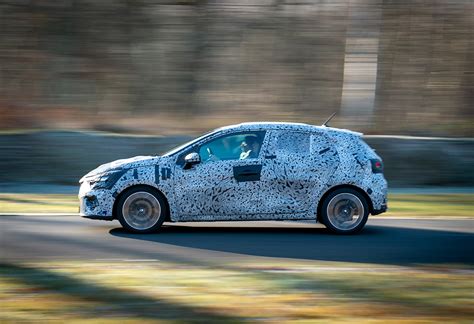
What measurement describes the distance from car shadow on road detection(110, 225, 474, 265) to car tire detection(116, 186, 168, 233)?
17 cm

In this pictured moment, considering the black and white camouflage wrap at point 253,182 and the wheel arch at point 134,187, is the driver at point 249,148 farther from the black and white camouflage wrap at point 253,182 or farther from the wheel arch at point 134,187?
the wheel arch at point 134,187

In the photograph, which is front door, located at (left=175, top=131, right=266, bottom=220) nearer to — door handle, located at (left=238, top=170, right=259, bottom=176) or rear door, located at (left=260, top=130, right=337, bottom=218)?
door handle, located at (left=238, top=170, right=259, bottom=176)

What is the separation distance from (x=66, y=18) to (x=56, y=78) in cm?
168

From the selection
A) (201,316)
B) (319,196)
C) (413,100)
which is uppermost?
(413,100)

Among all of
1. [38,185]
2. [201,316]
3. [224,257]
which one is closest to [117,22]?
[38,185]

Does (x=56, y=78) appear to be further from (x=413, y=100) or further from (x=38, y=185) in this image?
(x=413, y=100)

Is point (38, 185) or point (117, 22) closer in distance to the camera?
point (38, 185)

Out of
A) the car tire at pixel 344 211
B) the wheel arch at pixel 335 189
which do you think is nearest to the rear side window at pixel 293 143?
the wheel arch at pixel 335 189

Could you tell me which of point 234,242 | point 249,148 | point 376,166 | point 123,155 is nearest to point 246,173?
point 249,148

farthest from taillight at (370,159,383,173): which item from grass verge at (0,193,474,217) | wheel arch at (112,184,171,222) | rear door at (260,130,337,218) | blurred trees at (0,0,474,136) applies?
blurred trees at (0,0,474,136)

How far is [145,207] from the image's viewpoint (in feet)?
39.7

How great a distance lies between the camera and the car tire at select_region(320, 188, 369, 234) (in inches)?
482

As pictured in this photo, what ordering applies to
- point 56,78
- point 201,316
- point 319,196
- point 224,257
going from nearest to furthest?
point 201,316, point 224,257, point 319,196, point 56,78

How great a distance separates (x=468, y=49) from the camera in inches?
988
